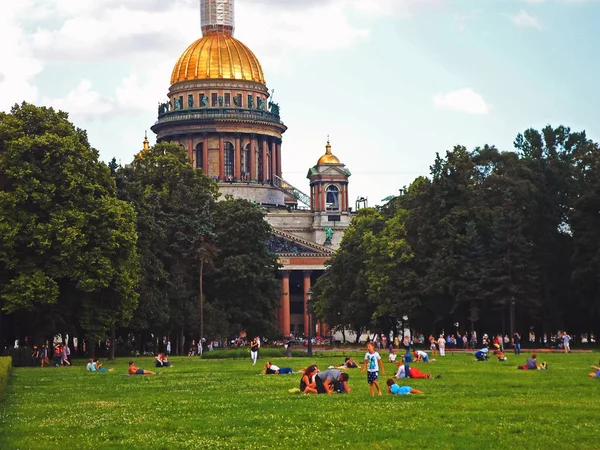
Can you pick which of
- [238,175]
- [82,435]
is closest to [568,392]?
[82,435]

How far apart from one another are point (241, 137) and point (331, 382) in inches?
5027

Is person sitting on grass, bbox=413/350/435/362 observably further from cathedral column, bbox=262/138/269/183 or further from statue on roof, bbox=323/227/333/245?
cathedral column, bbox=262/138/269/183

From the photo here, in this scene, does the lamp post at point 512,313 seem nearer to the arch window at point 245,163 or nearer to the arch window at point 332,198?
the arch window at point 332,198

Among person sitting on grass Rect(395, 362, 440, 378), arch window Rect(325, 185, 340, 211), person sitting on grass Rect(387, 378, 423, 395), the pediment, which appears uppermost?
arch window Rect(325, 185, 340, 211)

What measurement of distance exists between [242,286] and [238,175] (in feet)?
219

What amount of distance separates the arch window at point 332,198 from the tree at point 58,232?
92484 millimetres

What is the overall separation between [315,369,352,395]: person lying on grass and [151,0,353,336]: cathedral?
117 metres

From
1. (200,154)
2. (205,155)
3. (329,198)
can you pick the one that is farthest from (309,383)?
(200,154)

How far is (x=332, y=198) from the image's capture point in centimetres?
15512

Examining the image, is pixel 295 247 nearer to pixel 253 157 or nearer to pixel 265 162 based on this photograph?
pixel 265 162

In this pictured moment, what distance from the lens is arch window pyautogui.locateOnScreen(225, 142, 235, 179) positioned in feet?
521

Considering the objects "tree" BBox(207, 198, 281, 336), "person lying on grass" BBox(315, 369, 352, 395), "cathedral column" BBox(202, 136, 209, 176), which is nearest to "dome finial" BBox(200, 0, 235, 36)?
"cathedral column" BBox(202, 136, 209, 176)

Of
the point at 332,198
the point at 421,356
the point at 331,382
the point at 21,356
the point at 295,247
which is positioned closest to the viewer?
the point at 331,382

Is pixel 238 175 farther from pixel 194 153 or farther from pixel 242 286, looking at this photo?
pixel 242 286
